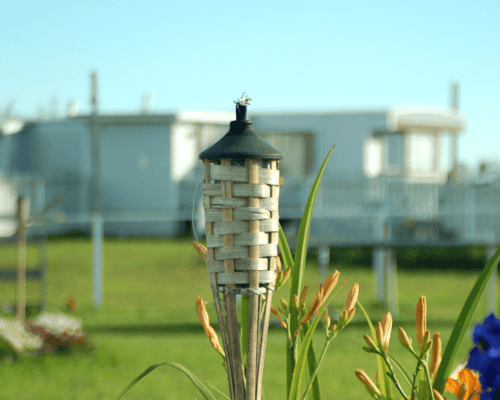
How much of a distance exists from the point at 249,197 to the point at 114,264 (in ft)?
34.8

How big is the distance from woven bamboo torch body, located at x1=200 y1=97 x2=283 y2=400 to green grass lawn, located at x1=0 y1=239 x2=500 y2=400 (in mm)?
2843

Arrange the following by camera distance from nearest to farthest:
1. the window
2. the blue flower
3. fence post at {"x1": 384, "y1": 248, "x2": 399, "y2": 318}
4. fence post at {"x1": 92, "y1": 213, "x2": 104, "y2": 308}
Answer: the blue flower, fence post at {"x1": 384, "y1": 248, "x2": 399, "y2": 318}, fence post at {"x1": 92, "y1": 213, "x2": 104, "y2": 308}, the window

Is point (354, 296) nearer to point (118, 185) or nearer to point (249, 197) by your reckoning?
point (249, 197)

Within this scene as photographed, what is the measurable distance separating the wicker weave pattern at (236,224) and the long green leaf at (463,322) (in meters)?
0.47

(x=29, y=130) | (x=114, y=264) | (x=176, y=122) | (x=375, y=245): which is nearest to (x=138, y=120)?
(x=176, y=122)

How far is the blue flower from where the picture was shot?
124 cm

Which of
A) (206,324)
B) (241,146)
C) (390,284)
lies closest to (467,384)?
(206,324)

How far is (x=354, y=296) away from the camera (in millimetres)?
1352

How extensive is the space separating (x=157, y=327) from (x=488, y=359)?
577 centimetres

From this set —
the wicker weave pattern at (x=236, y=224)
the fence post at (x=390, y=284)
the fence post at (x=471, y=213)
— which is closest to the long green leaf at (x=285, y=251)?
the wicker weave pattern at (x=236, y=224)

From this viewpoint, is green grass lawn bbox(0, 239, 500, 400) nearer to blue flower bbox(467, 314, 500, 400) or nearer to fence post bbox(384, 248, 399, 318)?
fence post bbox(384, 248, 399, 318)

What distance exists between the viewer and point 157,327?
262 inches

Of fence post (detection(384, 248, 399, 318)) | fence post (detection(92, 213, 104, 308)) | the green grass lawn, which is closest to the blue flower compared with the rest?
the green grass lawn

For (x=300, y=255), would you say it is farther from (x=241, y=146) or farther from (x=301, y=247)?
(x=241, y=146)
